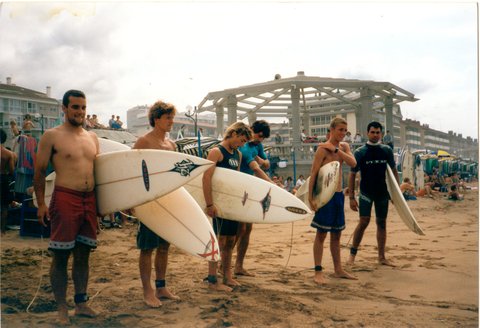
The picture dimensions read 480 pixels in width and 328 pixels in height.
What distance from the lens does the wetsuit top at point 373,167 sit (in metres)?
4.36

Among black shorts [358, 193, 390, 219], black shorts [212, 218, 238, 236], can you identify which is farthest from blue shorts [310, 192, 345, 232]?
black shorts [212, 218, 238, 236]

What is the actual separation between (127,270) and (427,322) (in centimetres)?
288

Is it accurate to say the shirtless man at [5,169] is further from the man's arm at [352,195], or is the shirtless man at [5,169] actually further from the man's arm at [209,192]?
the man's arm at [352,195]

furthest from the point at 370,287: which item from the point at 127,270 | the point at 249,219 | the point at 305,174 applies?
the point at 305,174

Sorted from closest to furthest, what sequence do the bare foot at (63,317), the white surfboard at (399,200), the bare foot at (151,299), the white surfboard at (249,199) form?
1. the bare foot at (63,317)
2. the bare foot at (151,299)
3. the white surfboard at (249,199)
4. the white surfboard at (399,200)

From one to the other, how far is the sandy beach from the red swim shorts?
1.78ft

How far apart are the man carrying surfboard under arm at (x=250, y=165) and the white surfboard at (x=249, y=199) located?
0.53 ft

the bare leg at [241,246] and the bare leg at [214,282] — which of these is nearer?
the bare leg at [214,282]

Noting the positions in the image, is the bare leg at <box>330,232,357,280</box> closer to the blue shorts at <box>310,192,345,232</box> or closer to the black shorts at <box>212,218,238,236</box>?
the blue shorts at <box>310,192,345,232</box>

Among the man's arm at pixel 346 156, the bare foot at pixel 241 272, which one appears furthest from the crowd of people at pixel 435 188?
the bare foot at pixel 241 272

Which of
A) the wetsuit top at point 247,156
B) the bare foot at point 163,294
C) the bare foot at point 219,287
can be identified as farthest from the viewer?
the wetsuit top at point 247,156

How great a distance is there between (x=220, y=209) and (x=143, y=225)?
32.6 inches

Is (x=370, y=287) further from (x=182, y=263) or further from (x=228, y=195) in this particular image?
(x=182, y=263)

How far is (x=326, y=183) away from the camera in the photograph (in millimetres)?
3701
